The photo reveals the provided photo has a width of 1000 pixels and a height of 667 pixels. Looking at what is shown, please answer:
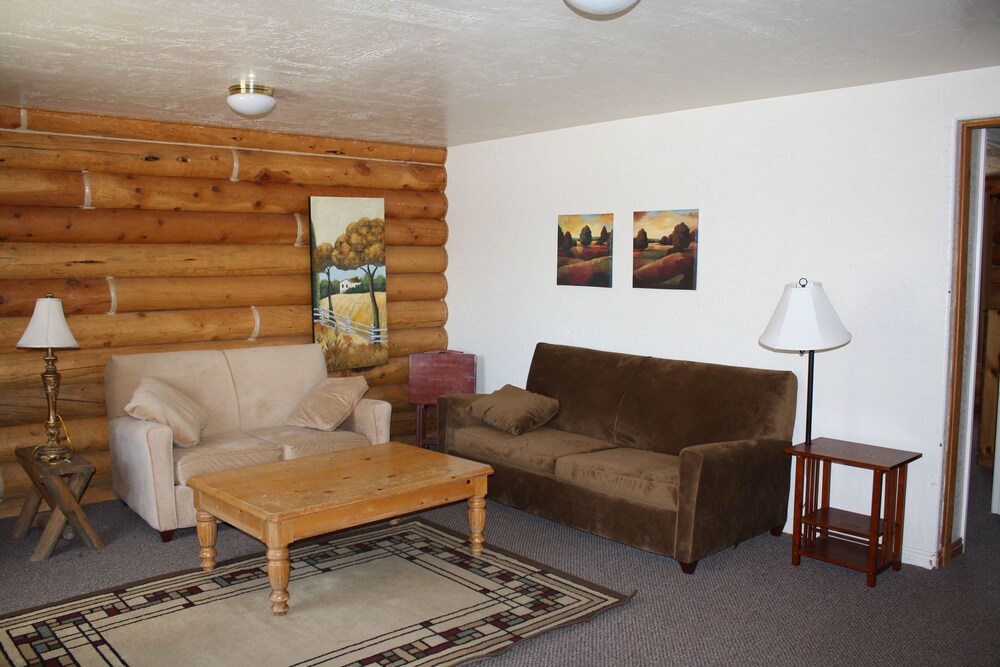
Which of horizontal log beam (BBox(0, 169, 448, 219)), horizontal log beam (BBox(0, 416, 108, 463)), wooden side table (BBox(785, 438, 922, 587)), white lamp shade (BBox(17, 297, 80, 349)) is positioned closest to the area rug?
wooden side table (BBox(785, 438, 922, 587))

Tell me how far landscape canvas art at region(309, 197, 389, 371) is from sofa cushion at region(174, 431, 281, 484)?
145cm

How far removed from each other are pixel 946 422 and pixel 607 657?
88.0 inches

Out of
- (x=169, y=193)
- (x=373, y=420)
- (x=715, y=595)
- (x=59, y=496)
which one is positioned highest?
(x=169, y=193)

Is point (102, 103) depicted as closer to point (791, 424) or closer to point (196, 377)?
point (196, 377)

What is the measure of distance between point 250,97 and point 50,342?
1719 millimetres

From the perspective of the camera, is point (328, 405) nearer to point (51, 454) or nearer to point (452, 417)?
point (452, 417)

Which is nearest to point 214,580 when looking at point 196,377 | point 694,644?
point 196,377

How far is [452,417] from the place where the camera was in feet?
18.7

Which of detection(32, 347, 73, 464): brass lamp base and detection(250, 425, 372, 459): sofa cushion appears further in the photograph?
detection(250, 425, 372, 459): sofa cushion

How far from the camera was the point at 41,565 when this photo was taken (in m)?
4.29

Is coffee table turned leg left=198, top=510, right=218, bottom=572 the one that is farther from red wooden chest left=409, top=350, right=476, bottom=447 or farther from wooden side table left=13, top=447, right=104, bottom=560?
red wooden chest left=409, top=350, right=476, bottom=447

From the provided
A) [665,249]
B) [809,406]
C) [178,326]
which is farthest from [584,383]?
[178,326]

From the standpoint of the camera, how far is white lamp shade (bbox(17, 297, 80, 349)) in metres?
4.53

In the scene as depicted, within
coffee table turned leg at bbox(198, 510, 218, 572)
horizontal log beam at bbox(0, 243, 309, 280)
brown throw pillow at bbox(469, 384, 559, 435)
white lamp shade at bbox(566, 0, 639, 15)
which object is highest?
white lamp shade at bbox(566, 0, 639, 15)
